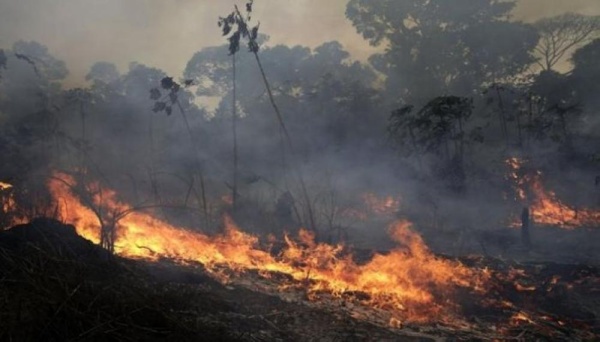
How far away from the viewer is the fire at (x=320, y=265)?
28.9 ft

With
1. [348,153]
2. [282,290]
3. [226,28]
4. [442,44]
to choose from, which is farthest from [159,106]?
[442,44]

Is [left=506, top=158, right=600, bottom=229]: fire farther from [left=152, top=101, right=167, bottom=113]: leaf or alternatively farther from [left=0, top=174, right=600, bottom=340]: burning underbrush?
[left=152, top=101, right=167, bottom=113]: leaf

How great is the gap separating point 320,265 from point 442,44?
23332mm

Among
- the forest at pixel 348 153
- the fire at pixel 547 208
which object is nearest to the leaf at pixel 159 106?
the forest at pixel 348 153

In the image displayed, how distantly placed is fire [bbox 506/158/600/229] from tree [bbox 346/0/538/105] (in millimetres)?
11095

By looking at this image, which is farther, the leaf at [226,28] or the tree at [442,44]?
the tree at [442,44]

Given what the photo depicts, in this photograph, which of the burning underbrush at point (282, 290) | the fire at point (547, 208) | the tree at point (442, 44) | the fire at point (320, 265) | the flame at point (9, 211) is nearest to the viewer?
the burning underbrush at point (282, 290)

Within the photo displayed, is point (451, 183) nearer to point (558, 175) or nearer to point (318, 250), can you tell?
point (558, 175)

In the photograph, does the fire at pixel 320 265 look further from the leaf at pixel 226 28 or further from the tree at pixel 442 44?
the tree at pixel 442 44

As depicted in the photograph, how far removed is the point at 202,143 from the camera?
86.7 ft

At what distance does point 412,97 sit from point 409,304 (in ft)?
75.7

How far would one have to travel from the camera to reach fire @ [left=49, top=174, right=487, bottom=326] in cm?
880

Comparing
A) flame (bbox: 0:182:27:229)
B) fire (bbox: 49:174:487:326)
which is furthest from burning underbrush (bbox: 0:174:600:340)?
flame (bbox: 0:182:27:229)

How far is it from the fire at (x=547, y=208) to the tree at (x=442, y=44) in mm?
11095
